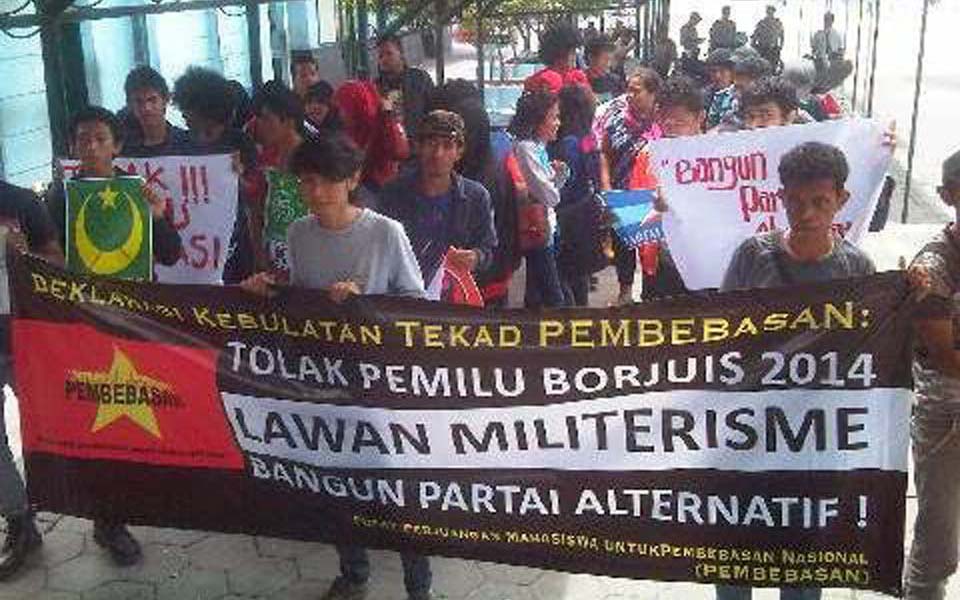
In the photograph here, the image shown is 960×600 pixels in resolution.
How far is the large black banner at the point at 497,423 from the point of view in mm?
2990

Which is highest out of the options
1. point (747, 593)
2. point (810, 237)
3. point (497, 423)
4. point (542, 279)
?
point (810, 237)

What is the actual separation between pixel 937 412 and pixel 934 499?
0.29 m

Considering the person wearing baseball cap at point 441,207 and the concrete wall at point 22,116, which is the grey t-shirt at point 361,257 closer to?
the person wearing baseball cap at point 441,207

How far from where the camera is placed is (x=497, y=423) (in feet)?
10.5

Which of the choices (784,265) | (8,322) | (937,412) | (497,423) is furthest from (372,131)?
(937,412)

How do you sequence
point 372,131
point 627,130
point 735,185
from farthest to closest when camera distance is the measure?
point 372,131 → point 627,130 → point 735,185

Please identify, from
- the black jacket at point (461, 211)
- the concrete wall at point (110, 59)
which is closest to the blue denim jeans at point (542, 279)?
the black jacket at point (461, 211)

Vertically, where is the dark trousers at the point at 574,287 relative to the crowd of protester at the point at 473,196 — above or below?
below

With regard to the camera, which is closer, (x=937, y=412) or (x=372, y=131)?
(x=937, y=412)

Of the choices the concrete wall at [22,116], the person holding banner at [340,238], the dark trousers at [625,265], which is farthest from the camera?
the concrete wall at [22,116]

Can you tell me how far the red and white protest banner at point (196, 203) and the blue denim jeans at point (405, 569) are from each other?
1.43 m

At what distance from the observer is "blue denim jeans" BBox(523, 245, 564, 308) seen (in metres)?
5.83

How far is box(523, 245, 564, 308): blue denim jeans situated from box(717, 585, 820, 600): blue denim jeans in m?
2.63

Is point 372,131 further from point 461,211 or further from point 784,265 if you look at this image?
point 784,265
